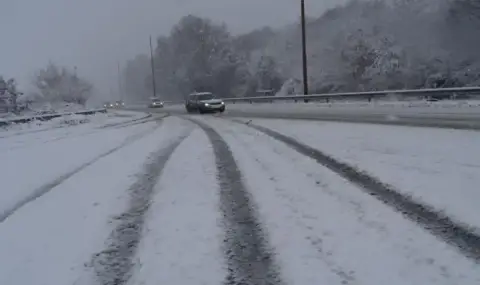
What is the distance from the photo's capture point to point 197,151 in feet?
32.4

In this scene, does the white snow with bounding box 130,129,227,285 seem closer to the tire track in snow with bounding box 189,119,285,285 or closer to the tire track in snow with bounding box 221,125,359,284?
the tire track in snow with bounding box 189,119,285,285

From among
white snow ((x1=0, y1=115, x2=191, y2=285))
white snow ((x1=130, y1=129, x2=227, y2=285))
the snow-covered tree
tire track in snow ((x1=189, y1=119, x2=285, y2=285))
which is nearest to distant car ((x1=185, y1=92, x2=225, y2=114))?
white snow ((x1=0, y1=115, x2=191, y2=285))

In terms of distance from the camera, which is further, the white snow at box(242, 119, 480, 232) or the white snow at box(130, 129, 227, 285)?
the white snow at box(242, 119, 480, 232)

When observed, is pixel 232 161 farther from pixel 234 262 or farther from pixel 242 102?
pixel 242 102

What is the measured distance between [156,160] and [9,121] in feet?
60.3

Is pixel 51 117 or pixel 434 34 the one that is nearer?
pixel 51 117

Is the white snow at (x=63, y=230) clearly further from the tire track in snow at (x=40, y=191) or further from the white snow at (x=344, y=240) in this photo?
the white snow at (x=344, y=240)

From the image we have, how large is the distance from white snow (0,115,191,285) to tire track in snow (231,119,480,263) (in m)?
3.12

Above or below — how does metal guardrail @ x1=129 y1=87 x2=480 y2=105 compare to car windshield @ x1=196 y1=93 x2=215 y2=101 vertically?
below

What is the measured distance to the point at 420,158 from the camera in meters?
7.19

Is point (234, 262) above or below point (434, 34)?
below

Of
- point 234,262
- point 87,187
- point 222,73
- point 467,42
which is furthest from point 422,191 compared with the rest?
point 222,73

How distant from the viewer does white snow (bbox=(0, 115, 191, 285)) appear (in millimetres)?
3569

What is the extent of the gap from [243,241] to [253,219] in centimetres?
62
